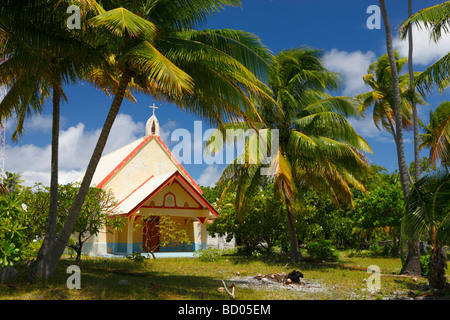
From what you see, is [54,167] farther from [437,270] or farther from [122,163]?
[122,163]

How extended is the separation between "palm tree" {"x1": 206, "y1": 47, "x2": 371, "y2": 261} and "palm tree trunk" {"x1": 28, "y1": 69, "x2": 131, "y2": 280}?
6.83 meters

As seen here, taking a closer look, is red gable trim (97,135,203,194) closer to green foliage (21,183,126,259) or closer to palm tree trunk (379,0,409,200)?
green foliage (21,183,126,259)

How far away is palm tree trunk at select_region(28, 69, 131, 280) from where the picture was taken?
9641 millimetres

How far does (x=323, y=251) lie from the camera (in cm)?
2022

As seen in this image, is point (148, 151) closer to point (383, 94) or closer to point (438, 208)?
point (383, 94)

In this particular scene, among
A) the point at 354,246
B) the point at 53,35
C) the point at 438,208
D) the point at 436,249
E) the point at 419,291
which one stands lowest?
the point at 354,246

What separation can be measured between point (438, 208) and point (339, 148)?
27.2 ft

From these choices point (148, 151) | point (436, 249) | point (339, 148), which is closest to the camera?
point (436, 249)

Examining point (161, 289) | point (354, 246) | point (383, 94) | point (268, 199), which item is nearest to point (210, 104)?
point (161, 289)

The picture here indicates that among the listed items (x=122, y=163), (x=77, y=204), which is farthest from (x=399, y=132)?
(x=122, y=163)

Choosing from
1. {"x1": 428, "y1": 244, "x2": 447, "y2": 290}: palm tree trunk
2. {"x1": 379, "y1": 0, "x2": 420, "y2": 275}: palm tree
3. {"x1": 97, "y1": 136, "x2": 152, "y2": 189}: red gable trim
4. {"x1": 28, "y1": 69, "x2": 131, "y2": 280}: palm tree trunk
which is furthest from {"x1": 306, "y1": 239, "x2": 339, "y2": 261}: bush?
{"x1": 28, "y1": 69, "x2": 131, "y2": 280}: palm tree trunk

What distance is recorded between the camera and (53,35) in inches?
366

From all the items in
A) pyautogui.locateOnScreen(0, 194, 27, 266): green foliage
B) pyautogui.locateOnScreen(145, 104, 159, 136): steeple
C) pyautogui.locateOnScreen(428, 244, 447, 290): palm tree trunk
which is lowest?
pyautogui.locateOnScreen(428, 244, 447, 290): palm tree trunk

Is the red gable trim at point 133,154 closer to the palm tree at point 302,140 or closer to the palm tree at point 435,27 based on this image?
the palm tree at point 302,140
